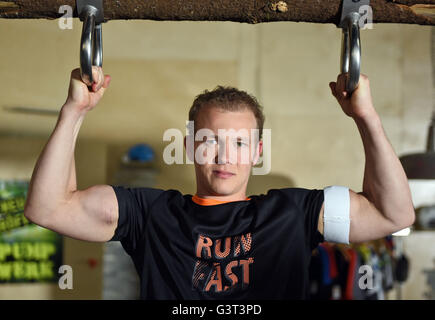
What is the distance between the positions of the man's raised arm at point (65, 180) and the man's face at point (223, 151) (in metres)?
0.16

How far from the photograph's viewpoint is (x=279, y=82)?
194 centimetres

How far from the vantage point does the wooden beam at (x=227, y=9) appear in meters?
0.56

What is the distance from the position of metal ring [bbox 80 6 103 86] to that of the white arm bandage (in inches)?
14.6

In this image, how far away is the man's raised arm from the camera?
1.79 ft

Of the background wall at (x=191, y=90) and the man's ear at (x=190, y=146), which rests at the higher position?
the background wall at (x=191, y=90)

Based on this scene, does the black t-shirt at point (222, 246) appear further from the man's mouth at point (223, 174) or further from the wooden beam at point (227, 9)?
the wooden beam at point (227, 9)

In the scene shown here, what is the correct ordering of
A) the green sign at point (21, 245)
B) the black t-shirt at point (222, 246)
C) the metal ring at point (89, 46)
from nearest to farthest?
the metal ring at point (89, 46) < the black t-shirt at point (222, 246) < the green sign at point (21, 245)

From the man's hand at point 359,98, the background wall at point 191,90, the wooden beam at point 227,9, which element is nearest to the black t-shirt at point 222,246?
the man's hand at point 359,98

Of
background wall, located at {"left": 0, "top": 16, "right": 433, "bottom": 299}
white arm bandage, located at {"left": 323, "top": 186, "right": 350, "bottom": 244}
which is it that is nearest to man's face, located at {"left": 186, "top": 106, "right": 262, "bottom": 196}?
white arm bandage, located at {"left": 323, "top": 186, "right": 350, "bottom": 244}

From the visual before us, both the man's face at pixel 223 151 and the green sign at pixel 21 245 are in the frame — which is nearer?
the man's face at pixel 223 151

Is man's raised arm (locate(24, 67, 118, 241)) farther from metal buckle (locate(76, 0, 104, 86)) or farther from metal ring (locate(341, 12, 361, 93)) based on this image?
metal ring (locate(341, 12, 361, 93))

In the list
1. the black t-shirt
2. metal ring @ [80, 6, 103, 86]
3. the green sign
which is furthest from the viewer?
the green sign

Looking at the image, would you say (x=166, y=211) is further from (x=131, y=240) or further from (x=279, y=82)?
(x=279, y=82)

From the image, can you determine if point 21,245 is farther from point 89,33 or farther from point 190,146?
point 89,33
